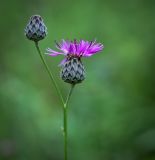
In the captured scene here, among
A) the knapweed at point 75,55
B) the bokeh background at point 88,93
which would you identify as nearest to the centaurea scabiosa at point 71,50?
the knapweed at point 75,55

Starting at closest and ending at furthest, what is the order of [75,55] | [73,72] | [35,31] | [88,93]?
[73,72]
[35,31]
[75,55]
[88,93]

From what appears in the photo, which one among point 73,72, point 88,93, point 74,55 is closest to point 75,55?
point 74,55

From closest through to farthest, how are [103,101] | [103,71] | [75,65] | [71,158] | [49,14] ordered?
[75,65], [71,158], [103,101], [103,71], [49,14]

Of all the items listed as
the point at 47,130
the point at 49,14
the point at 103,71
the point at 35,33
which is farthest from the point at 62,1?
the point at 35,33

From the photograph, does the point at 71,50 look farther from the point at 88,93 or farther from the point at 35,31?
the point at 88,93

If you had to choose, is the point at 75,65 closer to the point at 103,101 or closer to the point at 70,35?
the point at 103,101

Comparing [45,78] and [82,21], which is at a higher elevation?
[82,21]
